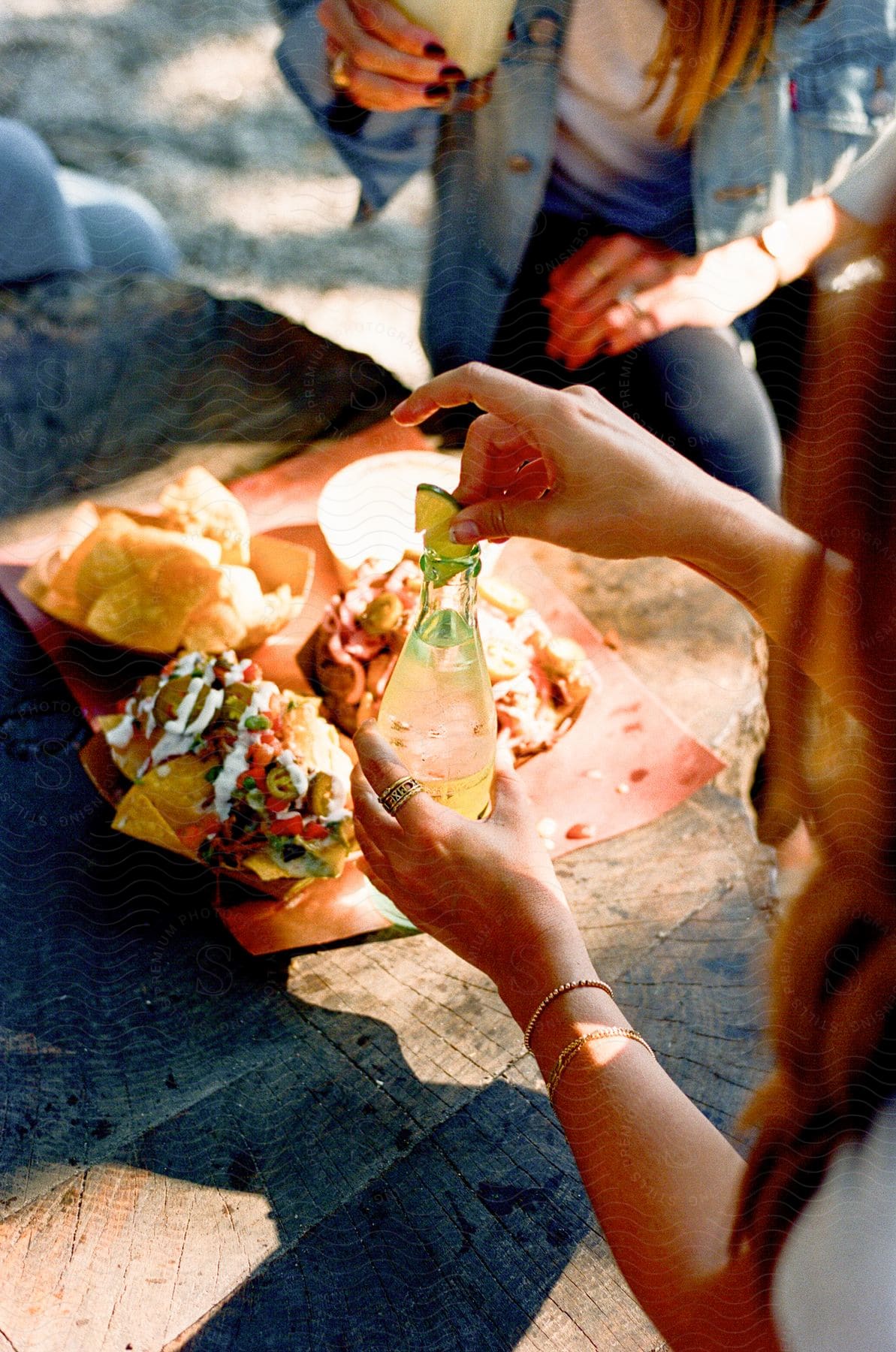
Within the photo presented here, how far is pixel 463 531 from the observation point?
0.63 metres

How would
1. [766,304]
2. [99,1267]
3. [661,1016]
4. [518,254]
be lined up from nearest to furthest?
[99,1267]
[661,1016]
[518,254]
[766,304]

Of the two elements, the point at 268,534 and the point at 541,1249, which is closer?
the point at 541,1249

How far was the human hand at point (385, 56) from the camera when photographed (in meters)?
0.86

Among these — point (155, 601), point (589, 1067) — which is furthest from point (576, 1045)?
point (155, 601)

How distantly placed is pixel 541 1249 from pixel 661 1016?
0.61ft

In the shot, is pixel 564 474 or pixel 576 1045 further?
pixel 564 474

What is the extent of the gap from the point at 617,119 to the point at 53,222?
0.68m

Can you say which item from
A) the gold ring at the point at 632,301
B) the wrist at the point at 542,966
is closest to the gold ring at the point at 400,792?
the wrist at the point at 542,966

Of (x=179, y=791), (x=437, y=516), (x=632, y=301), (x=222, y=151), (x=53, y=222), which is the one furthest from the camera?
(x=222, y=151)

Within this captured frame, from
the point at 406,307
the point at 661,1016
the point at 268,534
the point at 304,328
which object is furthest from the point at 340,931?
the point at 406,307

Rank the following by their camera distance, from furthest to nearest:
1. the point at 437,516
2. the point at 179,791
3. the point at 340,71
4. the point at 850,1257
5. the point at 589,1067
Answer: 1. the point at 340,71
2. the point at 179,791
3. the point at 437,516
4. the point at 589,1067
5. the point at 850,1257

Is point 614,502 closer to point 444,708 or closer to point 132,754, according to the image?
point 444,708

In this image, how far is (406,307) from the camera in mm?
2236

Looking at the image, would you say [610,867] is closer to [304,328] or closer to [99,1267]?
[99,1267]
